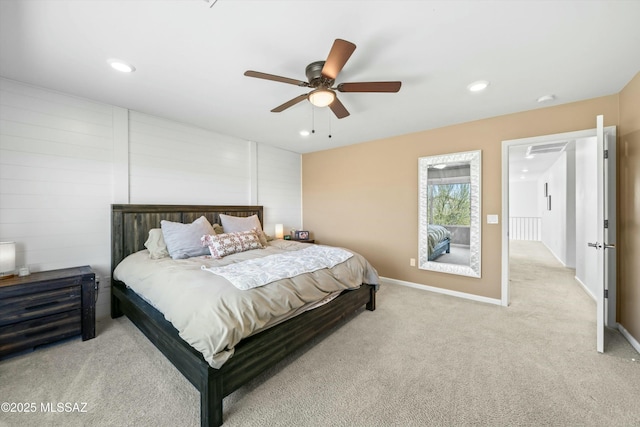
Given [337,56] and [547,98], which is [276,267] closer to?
[337,56]

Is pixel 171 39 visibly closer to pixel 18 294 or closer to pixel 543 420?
pixel 18 294

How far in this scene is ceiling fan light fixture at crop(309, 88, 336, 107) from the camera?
2043 millimetres

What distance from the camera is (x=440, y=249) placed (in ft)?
12.5

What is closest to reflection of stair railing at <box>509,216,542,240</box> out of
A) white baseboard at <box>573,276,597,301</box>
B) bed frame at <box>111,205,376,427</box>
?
white baseboard at <box>573,276,597,301</box>

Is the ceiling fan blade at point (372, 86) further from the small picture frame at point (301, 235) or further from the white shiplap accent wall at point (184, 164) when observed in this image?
the small picture frame at point (301, 235)

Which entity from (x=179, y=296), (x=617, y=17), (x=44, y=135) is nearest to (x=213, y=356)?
(x=179, y=296)

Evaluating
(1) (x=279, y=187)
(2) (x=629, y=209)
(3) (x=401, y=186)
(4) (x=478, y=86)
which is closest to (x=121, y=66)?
(1) (x=279, y=187)

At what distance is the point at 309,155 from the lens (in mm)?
5488

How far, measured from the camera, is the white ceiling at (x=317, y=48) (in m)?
1.56

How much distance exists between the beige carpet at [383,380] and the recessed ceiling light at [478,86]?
2.60 m

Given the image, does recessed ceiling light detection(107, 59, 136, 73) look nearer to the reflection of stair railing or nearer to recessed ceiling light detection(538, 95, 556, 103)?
recessed ceiling light detection(538, 95, 556, 103)

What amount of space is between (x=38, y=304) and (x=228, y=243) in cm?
171

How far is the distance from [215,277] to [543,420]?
7.98 ft

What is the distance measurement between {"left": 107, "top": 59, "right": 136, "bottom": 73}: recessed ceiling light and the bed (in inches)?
164
